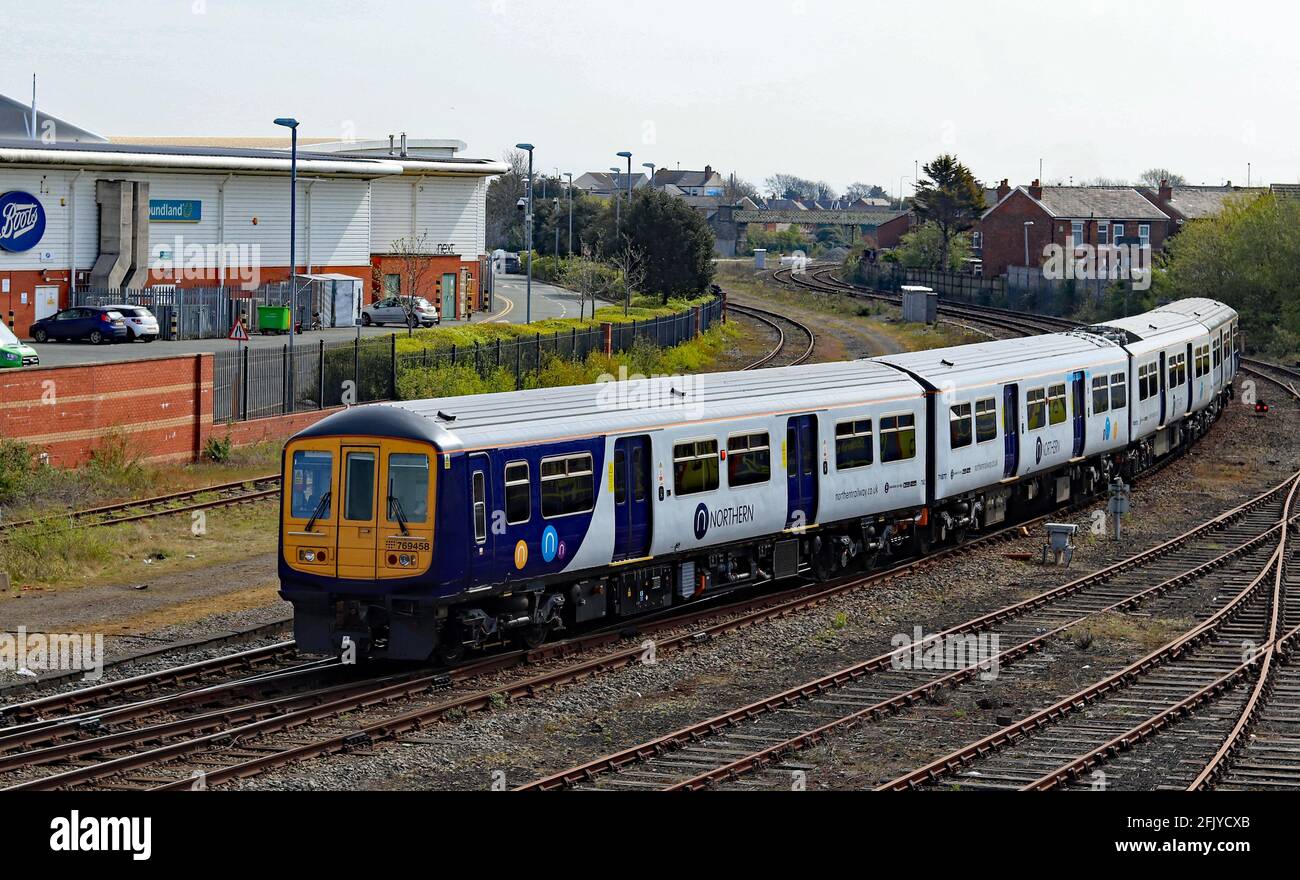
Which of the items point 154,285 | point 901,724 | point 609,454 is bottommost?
point 901,724

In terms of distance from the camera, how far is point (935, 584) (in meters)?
24.4

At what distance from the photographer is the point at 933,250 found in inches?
4409

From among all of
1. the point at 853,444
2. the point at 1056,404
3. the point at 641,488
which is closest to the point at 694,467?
the point at 641,488

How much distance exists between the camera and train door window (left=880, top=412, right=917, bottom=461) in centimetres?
2423

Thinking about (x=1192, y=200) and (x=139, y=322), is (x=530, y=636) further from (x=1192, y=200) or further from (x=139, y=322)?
(x=1192, y=200)

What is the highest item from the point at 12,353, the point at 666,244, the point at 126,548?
the point at 666,244

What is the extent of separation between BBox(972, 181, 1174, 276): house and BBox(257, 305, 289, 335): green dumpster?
53.0 meters

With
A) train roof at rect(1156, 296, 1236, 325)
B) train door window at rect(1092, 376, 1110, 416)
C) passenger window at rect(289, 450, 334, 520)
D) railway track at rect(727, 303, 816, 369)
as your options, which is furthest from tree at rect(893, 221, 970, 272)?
passenger window at rect(289, 450, 334, 520)

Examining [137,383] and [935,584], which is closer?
[935,584]

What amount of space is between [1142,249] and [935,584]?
74.0 metres

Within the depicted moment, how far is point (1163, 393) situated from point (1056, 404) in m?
7.90
